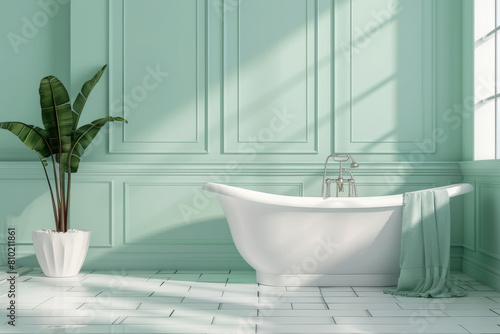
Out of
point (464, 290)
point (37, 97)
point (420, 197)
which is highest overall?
point (37, 97)

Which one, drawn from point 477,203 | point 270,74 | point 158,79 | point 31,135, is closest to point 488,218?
point 477,203

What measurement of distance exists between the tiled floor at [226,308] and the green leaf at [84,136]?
795mm

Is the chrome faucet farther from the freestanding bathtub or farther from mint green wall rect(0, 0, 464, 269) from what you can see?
the freestanding bathtub

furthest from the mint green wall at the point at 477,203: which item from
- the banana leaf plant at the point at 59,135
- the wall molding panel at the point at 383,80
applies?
the banana leaf plant at the point at 59,135

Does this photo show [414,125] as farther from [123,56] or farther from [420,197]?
[123,56]

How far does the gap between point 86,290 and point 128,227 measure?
30.1 inches

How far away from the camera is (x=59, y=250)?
11.2 feet

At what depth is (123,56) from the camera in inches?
150

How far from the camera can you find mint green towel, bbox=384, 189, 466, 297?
300cm

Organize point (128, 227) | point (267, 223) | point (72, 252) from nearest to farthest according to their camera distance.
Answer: point (267, 223), point (72, 252), point (128, 227)

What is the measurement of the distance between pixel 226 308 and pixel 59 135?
1672 mm

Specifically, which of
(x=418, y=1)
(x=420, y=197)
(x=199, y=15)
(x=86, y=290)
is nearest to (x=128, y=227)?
(x=86, y=290)

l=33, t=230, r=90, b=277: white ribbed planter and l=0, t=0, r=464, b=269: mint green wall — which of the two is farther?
l=0, t=0, r=464, b=269: mint green wall

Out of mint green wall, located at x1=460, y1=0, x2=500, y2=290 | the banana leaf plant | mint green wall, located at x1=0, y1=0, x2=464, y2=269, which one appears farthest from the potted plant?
mint green wall, located at x1=460, y1=0, x2=500, y2=290
